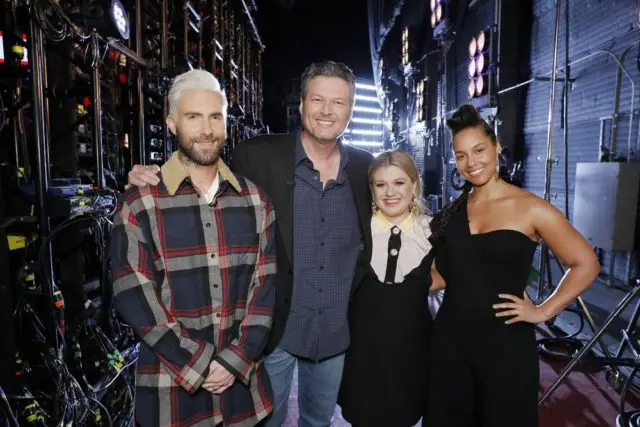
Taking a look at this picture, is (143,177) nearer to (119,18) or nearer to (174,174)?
(174,174)

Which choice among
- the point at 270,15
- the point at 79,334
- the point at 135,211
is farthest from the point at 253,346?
the point at 270,15

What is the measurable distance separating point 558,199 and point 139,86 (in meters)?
6.41

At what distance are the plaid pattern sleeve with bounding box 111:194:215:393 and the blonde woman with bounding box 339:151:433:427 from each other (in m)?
0.79

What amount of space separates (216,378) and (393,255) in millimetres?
977

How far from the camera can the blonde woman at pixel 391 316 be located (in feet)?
6.47

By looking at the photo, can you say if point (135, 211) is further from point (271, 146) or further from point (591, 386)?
point (591, 386)

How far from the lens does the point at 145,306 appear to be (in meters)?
1.58

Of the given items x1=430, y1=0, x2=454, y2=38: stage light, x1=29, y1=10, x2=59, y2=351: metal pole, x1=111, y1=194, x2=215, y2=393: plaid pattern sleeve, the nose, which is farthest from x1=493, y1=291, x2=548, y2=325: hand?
x1=430, y1=0, x2=454, y2=38: stage light

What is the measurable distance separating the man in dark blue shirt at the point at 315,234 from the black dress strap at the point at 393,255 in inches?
4.6

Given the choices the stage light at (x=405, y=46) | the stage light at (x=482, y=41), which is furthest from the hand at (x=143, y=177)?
the stage light at (x=405, y=46)

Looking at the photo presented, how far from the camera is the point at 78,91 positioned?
14.2ft

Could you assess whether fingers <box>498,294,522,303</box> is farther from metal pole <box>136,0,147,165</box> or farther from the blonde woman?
metal pole <box>136,0,147,165</box>

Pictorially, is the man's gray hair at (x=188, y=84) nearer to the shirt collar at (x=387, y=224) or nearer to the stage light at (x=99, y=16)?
the shirt collar at (x=387, y=224)

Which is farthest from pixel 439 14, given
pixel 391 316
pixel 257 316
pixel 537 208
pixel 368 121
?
pixel 368 121
